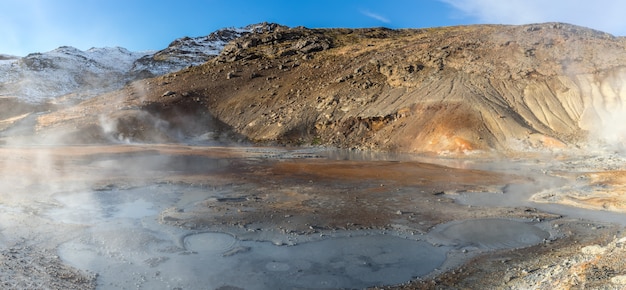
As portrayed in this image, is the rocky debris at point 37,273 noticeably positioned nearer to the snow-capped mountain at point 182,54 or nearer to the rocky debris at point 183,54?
the rocky debris at point 183,54

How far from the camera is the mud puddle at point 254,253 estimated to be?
7.75 meters

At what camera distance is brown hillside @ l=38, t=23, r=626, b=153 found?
99.8 ft

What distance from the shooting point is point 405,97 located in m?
36.6

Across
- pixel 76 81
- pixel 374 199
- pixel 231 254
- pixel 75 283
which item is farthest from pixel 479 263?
pixel 76 81

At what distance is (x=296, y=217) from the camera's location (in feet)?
39.0

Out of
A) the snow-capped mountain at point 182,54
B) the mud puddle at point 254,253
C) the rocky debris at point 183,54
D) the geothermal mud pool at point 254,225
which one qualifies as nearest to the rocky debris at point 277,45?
the rocky debris at point 183,54

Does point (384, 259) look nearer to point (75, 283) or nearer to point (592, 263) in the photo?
point (592, 263)

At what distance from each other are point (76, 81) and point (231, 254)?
7267 cm

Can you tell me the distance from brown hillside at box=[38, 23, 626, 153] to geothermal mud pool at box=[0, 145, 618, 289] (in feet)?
40.8

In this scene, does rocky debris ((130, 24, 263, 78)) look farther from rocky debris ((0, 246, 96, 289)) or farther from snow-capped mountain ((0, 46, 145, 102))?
rocky debris ((0, 246, 96, 289))

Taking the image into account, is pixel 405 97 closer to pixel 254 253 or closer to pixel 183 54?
pixel 254 253

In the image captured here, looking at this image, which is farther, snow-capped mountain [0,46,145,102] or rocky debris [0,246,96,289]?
snow-capped mountain [0,46,145,102]

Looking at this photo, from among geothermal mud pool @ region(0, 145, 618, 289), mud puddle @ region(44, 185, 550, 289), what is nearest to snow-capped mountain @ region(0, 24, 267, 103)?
geothermal mud pool @ region(0, 145, 618, 289)

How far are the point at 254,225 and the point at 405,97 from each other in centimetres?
2788
